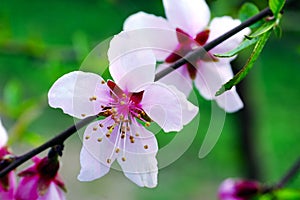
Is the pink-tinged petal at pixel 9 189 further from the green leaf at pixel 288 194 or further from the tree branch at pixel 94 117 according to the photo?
the green leaf at pixel 288 194

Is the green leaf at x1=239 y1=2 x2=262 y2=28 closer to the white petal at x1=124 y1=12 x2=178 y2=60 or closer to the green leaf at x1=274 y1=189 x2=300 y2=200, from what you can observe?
the white petal at x1=124 y1=12 x2=178 y2=60

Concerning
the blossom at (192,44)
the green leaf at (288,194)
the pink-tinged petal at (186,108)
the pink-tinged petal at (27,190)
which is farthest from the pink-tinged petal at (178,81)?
the green leaf at (288,194)

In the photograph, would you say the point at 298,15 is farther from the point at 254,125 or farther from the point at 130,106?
the point at 130,106

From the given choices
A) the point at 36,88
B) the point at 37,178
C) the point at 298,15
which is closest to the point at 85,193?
the point at 36,88

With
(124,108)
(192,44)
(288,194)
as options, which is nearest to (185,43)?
(192,44)

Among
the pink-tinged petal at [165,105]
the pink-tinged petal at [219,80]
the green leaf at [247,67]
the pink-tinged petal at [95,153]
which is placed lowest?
the pink-tinged petal at [219,80]

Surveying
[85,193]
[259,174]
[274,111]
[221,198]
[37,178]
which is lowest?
[274,111]

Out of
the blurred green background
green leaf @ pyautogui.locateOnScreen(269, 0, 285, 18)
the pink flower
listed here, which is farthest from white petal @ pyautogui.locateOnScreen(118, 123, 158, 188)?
the blurred green background
